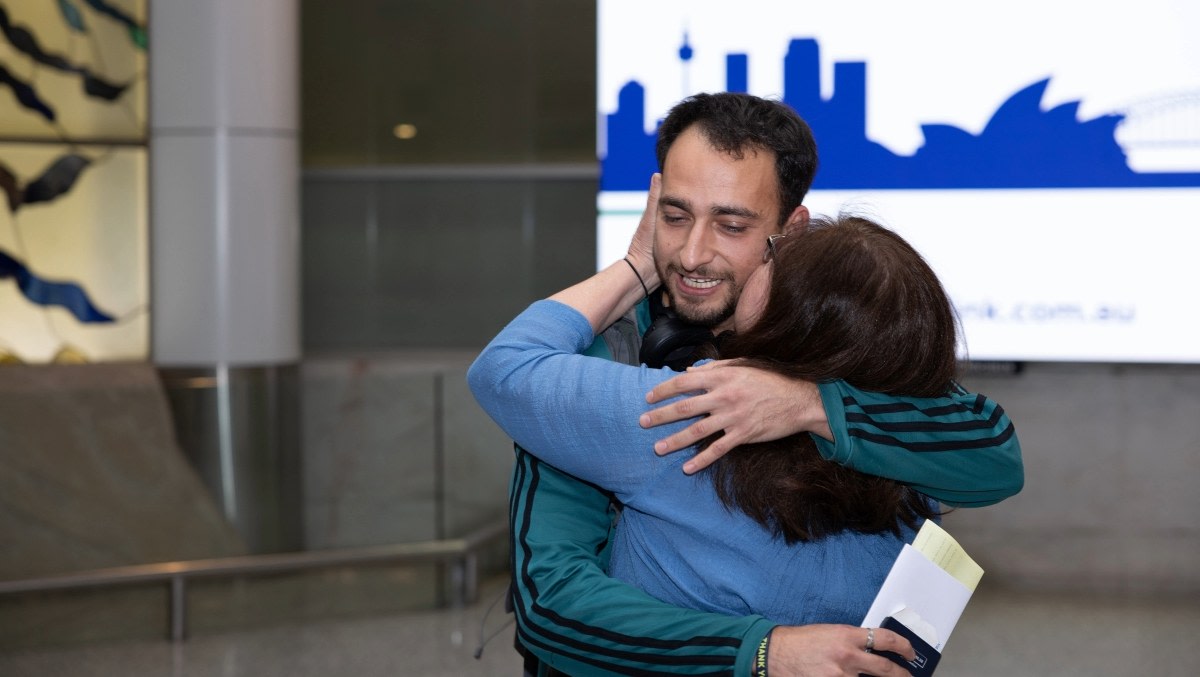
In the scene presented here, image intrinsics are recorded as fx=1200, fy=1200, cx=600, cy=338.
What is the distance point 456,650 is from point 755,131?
3.60 m

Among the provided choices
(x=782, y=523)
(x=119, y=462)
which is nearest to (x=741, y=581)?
(x=782, y=523)

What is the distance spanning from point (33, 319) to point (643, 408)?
5.32 metres

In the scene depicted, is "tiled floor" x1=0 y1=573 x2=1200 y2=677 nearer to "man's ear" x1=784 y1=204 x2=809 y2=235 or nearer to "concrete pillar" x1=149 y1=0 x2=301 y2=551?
"concrete pillar" x1=149 y1=0 x2=301 y2=551

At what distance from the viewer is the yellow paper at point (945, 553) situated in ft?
4.83

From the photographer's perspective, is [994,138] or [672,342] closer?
[672,342]

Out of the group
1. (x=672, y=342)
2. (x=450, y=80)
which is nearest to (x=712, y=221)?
(x=672, y=342)

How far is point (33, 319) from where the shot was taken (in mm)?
5953

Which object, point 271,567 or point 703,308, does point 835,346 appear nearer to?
point 703,308

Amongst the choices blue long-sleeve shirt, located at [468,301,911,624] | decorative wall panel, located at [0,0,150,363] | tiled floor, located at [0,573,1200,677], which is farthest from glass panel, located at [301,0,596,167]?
blue long-sleeve shirt, located at [468,301,911,624]

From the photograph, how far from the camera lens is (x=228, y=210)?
5734 millimetres

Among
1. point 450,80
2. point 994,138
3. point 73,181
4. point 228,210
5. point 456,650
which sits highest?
point 450,80

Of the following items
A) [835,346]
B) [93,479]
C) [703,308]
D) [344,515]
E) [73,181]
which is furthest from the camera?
[73,181]

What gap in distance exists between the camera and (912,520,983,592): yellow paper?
1.47m

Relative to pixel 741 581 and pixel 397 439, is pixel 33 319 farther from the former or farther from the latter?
pixel 741 581
